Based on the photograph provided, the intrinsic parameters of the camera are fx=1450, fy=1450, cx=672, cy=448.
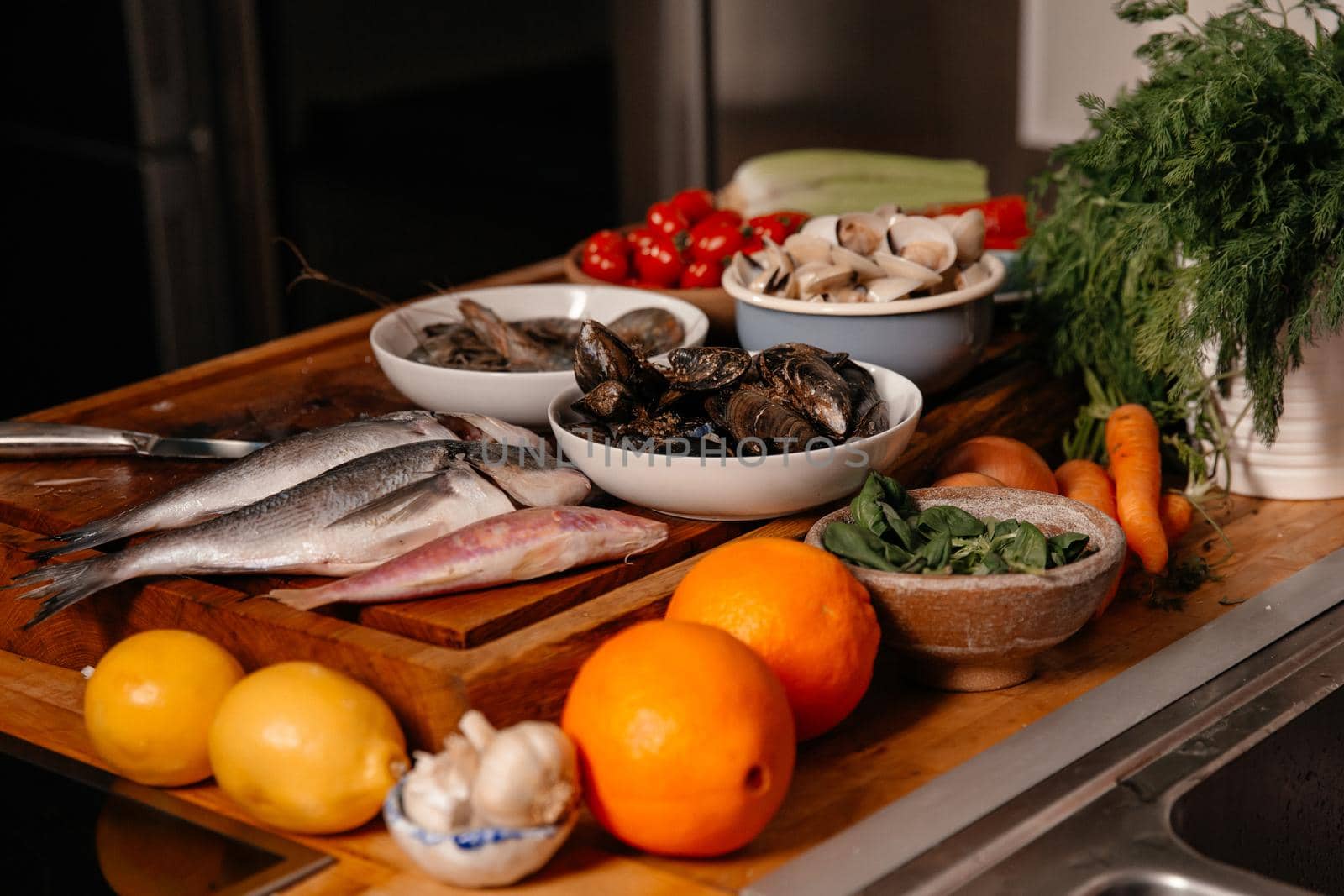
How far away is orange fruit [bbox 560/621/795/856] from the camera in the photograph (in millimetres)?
1019

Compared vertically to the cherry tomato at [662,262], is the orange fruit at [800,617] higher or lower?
lower

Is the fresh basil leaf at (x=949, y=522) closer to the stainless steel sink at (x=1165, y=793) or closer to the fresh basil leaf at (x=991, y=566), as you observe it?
the fresh basil leaf at (x=991, y=566)

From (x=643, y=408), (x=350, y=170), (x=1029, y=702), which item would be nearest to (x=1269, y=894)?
(x=1029, y=702)

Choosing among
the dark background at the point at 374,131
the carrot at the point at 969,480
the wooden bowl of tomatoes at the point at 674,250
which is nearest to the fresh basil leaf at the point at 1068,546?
the carrot at the point at 969,480

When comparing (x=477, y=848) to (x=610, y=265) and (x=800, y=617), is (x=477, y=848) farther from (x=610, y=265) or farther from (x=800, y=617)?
(x=610, y=265)

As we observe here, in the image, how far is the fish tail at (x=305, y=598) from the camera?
4.06 feet

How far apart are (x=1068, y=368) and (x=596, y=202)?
2.34 m

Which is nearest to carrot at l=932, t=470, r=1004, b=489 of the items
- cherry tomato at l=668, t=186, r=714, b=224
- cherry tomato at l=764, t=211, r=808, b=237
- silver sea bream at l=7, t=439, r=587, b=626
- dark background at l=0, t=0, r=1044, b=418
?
silver sea bream at l=7, t=439, r=587, b=626

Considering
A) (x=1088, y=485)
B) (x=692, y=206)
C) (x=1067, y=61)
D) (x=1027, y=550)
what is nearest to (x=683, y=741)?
(x=1027, y=550)

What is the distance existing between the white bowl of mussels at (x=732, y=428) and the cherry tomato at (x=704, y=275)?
1.84 ft

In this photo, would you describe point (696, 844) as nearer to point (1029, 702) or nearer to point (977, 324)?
point (1029, 702)

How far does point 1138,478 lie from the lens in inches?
64.1

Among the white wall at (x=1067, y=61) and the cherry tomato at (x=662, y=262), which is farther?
the white wall at (x=1067, y=61)

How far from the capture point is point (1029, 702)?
4.29 ft
